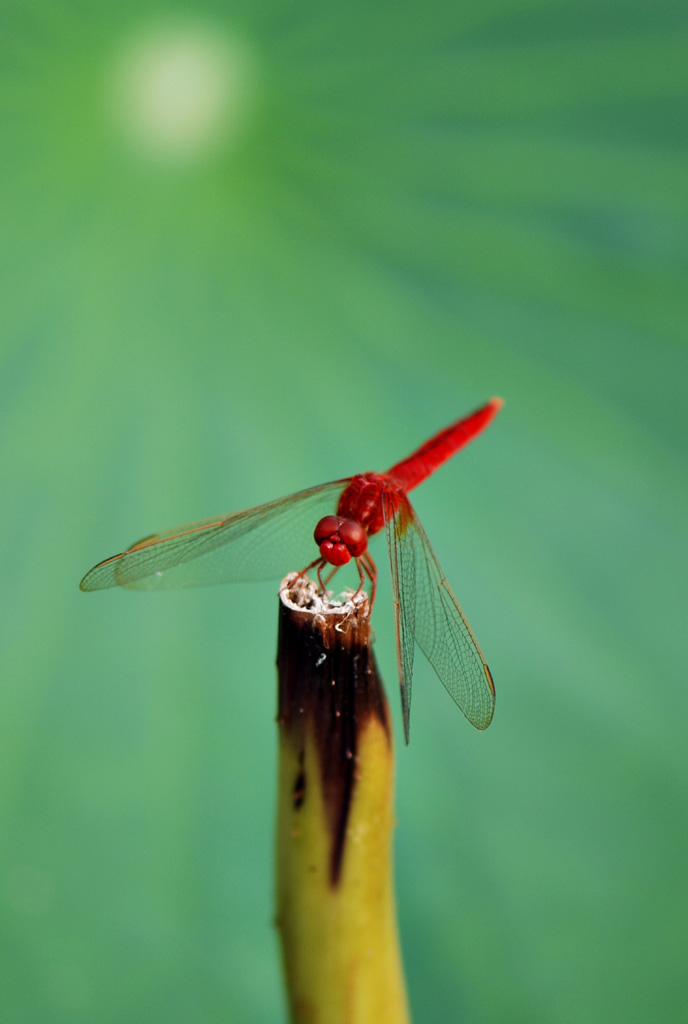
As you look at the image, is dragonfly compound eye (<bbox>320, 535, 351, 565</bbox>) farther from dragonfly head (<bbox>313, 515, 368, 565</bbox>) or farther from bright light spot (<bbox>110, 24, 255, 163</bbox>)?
bright light spot (<bbox>110, 24, 255, 163</bbox>)

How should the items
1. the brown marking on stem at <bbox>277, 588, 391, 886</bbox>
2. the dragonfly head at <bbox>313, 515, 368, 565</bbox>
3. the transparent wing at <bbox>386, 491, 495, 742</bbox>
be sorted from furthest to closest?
1. the dragonfly head at <bbox>313, 515, 368, 565</bbox>
2. the transparent wing at <bbox>386, 491, 495, 742</bbox>
3. the brown marking on stem at <bbox>277, 588, 391, 886</bbox>

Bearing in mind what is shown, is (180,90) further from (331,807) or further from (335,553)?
(331,807)

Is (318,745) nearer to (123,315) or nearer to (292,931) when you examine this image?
(292,931)

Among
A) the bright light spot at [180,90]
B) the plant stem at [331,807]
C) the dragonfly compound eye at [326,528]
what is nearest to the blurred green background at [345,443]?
the bright light spot at [180,90]

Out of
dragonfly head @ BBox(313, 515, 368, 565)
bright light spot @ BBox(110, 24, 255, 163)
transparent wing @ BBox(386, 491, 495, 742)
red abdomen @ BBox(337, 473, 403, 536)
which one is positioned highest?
bright light spot @ BBox(110, 24, 255, 163)

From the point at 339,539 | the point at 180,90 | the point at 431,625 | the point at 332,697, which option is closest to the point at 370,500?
Answer: the point at 339,539

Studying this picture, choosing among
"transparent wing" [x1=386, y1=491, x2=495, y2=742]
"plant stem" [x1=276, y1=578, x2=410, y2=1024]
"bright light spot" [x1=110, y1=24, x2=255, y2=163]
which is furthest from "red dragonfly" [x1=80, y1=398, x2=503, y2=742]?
"bright light spot" [x1=110, y1=24, x2=255, y2=163]

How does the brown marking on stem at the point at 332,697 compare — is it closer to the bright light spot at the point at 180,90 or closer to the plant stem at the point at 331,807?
the plant stem at the point at 331,807
